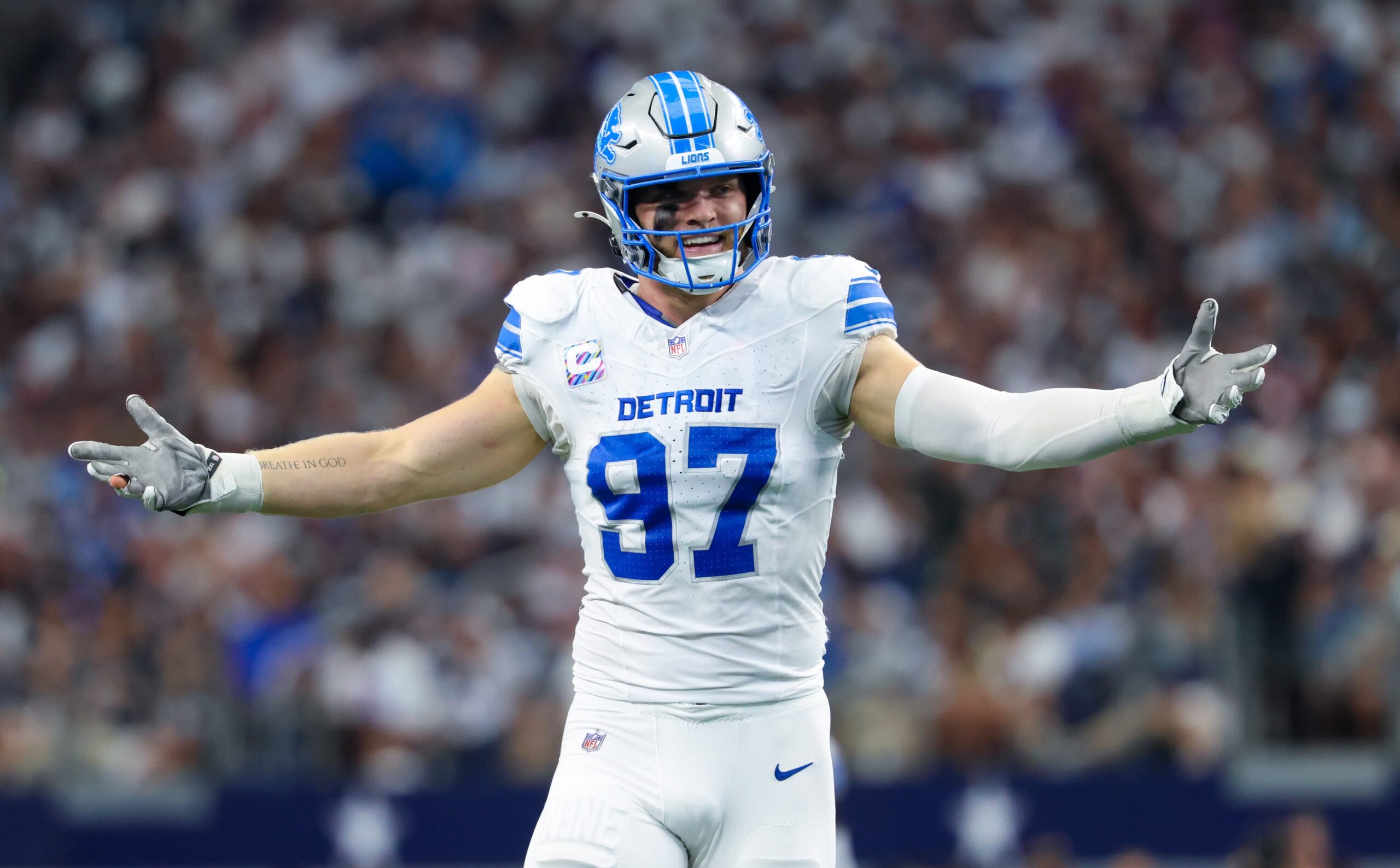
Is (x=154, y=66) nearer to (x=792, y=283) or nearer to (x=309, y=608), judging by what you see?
(x=309, y=608)

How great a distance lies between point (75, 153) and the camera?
13.1 m

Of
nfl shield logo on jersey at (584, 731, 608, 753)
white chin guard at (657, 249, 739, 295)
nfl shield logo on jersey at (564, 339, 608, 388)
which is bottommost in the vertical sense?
nfl shield logo on jersey at (584, 731, 608, 753)

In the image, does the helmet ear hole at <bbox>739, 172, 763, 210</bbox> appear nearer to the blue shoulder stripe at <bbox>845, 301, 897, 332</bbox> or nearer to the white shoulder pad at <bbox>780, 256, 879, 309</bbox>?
the white shoulder pad at <bbox>780, 256, 879, 309</bbox>

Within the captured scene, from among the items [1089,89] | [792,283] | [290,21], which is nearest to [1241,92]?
[1089,89]

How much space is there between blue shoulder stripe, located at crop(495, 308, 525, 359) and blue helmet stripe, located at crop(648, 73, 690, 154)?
54cm

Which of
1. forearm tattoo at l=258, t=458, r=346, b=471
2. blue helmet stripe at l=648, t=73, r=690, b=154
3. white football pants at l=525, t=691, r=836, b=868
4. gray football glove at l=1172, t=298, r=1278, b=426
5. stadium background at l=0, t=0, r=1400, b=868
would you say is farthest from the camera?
stadium background at l=0, t=0, r=1400, b=868

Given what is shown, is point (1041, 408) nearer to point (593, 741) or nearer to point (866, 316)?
point (866, 316)

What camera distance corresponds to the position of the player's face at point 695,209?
4.07 meters

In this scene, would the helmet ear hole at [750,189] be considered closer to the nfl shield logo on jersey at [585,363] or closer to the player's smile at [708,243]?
the player's smile at [708,243]

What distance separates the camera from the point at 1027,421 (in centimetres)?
374

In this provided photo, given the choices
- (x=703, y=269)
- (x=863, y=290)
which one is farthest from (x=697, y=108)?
(x=863, y=290)

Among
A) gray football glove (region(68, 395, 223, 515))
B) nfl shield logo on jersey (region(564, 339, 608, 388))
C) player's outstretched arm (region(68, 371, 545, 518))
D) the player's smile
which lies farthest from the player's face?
gray football glove (region(68, 395, 223, 515))

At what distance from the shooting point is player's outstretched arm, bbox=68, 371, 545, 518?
4129mm

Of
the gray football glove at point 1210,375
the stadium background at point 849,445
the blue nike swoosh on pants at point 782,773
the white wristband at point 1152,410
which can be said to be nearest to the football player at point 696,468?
the blue nike swoosh on pants at point 782,773
